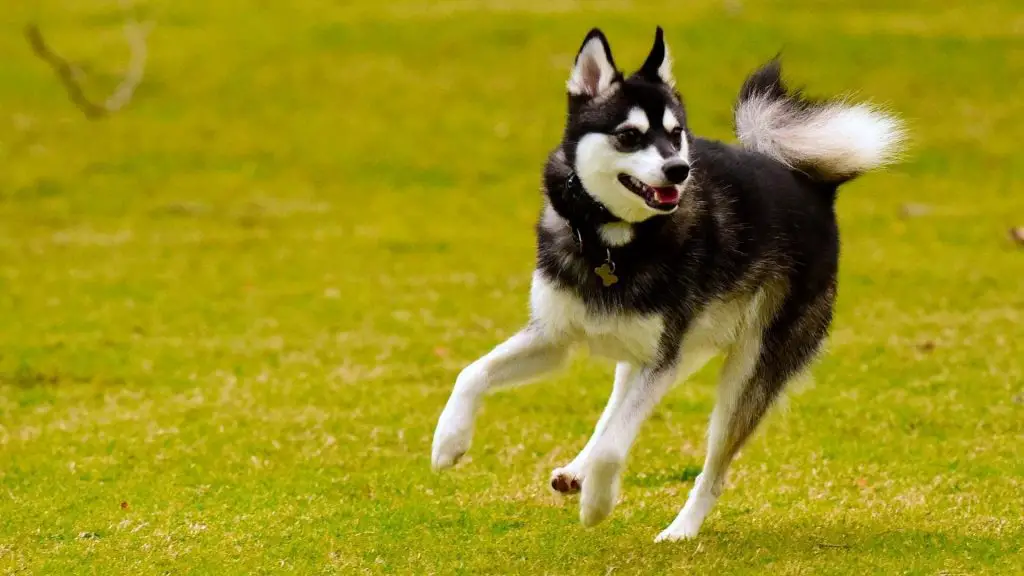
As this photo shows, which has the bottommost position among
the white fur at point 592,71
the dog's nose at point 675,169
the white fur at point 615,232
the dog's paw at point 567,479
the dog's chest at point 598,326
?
the dog's paw at point 567,479

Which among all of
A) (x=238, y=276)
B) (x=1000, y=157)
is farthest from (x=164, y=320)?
(x=1000, y=157)

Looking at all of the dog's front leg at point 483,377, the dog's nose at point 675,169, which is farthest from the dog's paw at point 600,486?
the dog's nose at point 675,169

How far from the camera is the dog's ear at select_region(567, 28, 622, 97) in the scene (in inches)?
248

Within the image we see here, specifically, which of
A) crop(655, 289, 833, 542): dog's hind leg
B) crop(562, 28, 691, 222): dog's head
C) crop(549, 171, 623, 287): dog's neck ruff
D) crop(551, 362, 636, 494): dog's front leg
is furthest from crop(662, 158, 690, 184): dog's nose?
crop(655, 289, 833, 542): dog's hind leg

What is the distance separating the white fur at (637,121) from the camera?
6.12 meters

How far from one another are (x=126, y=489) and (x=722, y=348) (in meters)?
3.58

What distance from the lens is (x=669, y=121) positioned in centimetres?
621

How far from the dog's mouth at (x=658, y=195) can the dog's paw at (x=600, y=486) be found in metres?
1.11

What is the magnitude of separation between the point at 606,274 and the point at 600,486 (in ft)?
3.08

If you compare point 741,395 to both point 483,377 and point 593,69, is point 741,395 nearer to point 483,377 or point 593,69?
point 483,377

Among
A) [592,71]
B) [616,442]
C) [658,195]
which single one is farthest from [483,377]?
[592,71]

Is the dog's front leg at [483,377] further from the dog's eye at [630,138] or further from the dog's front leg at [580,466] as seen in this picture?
the dog's eye at [630,138]

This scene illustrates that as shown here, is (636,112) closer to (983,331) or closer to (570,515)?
(570,515)

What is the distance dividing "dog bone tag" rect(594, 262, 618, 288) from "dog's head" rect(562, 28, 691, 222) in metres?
0.23
